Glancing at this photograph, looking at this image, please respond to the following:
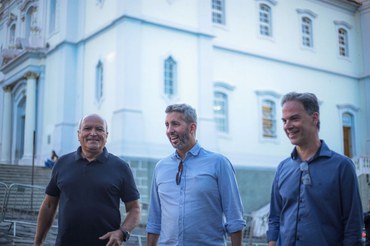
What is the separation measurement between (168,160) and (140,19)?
570 inches

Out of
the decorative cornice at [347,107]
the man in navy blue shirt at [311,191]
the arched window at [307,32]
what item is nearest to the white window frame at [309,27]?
the arched window at [307,32]

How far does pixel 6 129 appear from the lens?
2530 cm

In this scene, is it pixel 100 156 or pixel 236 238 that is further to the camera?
pixel 100 156

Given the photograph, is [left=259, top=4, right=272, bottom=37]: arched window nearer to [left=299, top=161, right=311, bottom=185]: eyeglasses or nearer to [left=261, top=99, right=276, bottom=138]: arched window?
[left=261, top=99, right=276, bottom=138]: arched window

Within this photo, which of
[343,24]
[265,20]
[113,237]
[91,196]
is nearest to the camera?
[113,237]

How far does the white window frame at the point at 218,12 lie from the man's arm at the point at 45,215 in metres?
18.3

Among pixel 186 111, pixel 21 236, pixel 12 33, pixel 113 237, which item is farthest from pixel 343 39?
pixel 113 237

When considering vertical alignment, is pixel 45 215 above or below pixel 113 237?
above

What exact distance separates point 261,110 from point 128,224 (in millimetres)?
19237

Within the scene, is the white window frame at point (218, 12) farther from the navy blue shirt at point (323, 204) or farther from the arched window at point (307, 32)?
the navy blue shirt at point (323, 204)

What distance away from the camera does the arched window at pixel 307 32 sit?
25.8 m

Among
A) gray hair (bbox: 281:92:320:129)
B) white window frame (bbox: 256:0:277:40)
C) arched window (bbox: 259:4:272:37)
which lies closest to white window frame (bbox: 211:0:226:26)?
white window frame (bbox: 256:0:277:40)

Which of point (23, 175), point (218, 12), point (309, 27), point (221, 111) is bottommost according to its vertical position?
point (23, 175)

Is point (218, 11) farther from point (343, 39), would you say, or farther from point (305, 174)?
point (305, 174)
